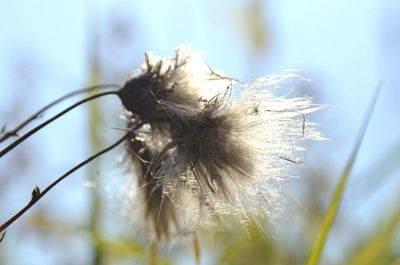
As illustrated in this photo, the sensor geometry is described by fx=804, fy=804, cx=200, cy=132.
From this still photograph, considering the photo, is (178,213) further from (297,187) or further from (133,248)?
(297,187)

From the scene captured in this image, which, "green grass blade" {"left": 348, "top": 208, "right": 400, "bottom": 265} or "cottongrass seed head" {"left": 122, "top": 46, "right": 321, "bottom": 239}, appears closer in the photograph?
"cottongrass seed head" {"left": 122, "top": 46, "right": 321, "bottom": 239}

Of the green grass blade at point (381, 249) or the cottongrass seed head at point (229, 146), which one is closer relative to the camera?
the cottongrass seed head at point (229, 146)

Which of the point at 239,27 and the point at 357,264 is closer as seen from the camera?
the point at 357,264

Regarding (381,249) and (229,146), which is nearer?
(229,146)

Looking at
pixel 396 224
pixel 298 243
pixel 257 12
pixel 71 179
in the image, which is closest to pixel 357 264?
pixel 396 224

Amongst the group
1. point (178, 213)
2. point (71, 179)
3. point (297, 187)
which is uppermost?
point (178, 213)

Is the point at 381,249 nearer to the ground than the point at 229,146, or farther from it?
nearer to the ground

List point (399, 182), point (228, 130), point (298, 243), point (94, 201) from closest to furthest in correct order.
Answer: point (228, 130) < point (94, 201) < point (298, 243) < point (399, 182)

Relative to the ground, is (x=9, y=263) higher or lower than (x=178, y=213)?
lower

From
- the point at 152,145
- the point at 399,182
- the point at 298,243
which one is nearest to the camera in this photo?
the point at 152,145

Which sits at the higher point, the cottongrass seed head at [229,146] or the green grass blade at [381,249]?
the cottongrass seed head at [229,146]

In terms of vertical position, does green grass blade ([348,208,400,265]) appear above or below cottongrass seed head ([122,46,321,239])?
below
